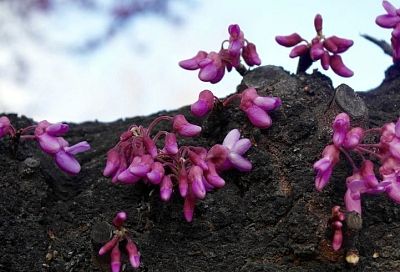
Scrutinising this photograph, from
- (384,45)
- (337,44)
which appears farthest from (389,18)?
(384,45)

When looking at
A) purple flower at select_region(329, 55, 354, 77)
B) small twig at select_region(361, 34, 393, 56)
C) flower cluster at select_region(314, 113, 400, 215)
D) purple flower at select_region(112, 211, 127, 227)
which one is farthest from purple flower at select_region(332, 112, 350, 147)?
small twig at select_region(361, 34, 393, 56)

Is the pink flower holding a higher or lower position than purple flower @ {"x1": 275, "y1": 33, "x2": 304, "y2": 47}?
lower

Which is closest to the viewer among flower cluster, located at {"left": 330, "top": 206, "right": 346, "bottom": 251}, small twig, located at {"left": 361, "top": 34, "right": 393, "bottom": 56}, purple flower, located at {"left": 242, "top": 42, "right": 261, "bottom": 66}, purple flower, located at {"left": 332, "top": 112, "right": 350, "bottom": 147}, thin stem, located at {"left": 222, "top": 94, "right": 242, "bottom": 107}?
flower cluster, located at {"left": 330, "top": 206, "right": 346, "bottom": 251}

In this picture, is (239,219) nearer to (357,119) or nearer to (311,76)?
(357,119)

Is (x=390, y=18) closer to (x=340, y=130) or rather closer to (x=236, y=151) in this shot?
(x=340, y=130)

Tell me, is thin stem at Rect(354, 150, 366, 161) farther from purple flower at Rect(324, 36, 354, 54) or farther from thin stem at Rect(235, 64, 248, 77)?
thin stem at Rect(235, 64, 248, 77)

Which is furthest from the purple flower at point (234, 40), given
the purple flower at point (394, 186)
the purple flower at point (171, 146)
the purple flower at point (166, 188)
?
the purple flower at point (394, 186)

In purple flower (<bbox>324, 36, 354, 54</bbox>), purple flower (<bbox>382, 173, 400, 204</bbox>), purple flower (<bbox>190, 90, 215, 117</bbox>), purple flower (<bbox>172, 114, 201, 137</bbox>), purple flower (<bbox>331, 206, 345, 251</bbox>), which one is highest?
purple flower (<bbox>324, 36, 354, 54</bbox>)
